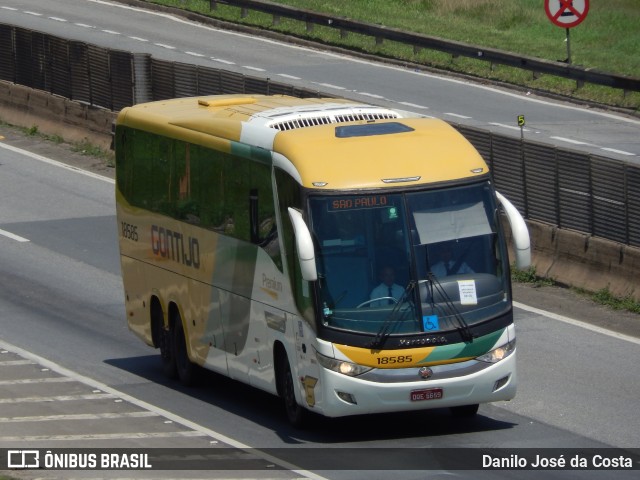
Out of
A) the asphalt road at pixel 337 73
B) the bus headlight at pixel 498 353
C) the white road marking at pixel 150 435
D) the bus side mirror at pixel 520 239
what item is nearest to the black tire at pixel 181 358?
the white road marking at pixel 150 435

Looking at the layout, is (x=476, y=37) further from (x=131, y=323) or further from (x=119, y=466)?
(x=119, y=466)

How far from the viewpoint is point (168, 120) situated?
16.8 m

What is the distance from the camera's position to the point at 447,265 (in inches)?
545

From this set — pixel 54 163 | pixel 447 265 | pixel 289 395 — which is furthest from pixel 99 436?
pixel 54 163

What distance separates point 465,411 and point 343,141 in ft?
9.95

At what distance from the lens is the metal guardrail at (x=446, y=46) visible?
119 ft

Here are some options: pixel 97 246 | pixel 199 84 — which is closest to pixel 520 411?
pixel 97 246

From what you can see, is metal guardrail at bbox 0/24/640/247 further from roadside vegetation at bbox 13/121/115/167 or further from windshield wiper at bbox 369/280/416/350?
windshield wiper at bbox 369/280/416/350

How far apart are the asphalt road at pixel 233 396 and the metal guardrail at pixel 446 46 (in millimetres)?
16152

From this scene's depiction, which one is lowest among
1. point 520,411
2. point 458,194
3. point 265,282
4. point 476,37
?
point 476,37

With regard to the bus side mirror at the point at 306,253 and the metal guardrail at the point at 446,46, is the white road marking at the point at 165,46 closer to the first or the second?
the metal guardrail at the point at 446,46

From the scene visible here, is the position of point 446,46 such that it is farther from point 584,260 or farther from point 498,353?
point 498,353

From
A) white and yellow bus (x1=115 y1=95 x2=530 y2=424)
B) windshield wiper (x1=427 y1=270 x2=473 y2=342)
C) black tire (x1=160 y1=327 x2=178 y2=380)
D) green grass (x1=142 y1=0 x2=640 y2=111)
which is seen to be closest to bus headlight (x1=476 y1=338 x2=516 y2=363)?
white and yellow bus (x1=115 y1=95 x2=530 y2=424)

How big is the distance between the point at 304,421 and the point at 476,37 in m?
32.6
